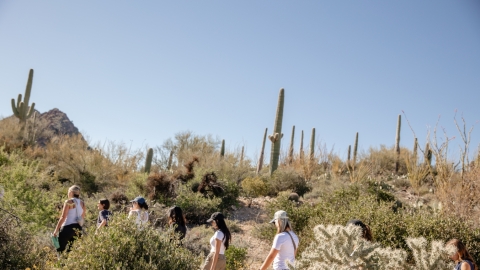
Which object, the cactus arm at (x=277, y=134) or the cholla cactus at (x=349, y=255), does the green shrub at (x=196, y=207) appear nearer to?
the cactus arm at (x=277, y=134)

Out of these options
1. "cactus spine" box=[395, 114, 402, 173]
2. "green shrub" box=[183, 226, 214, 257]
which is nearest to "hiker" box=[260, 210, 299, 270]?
"green shrub" box=[183, 226, 214, 257]

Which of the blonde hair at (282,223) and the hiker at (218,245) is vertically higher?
the blonde hair at (282,223)

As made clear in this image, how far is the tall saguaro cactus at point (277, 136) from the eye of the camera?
671 inches

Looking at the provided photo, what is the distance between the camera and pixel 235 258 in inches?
305

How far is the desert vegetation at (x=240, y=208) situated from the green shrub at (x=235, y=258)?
0.02 metres

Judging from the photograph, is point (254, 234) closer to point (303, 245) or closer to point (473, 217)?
point (303, 245)

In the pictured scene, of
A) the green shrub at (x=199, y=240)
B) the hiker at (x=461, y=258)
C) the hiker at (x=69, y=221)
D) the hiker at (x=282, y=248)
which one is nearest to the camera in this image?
the hiker at (x=461, y=258)

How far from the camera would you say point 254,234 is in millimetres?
10242

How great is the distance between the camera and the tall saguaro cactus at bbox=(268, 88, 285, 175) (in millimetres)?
17047

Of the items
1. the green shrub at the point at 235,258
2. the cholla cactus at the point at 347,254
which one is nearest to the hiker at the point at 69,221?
the green shrub at the point at 235,258

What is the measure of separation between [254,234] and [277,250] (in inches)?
223

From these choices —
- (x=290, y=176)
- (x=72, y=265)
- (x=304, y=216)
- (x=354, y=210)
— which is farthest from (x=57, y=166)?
(x=72, y=265)

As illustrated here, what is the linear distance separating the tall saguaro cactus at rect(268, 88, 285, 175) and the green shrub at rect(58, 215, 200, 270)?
12112 mm

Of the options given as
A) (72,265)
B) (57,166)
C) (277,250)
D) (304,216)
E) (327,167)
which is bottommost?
(72,265)
